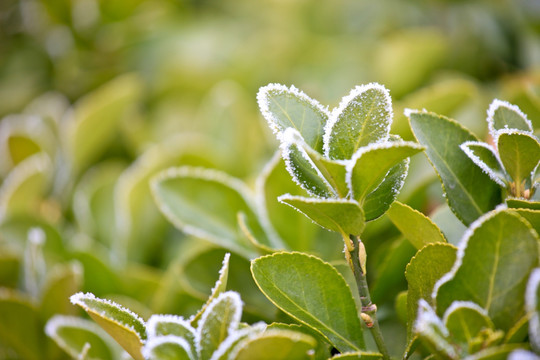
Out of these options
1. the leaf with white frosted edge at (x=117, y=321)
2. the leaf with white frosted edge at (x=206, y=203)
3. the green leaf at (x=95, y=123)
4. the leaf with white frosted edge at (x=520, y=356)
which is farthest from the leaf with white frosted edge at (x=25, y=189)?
the leaf with white frosted edge at (x=520, y=356)

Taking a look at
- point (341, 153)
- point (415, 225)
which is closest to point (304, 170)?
point (341, 153)

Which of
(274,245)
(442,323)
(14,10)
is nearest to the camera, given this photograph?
(442,323)

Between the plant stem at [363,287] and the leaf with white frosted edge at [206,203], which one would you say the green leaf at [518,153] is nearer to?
the plant stem at [363,287]

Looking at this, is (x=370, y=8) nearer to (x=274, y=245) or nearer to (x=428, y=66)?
(x=428, y=66)

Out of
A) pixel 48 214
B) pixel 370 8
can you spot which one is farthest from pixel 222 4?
pixel 48 214

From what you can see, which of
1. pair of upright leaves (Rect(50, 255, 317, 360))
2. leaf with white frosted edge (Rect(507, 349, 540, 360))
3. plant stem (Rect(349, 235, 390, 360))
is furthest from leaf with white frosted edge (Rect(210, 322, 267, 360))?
leaf with white frosted edge (Rect(507, 349, 540, 360))
